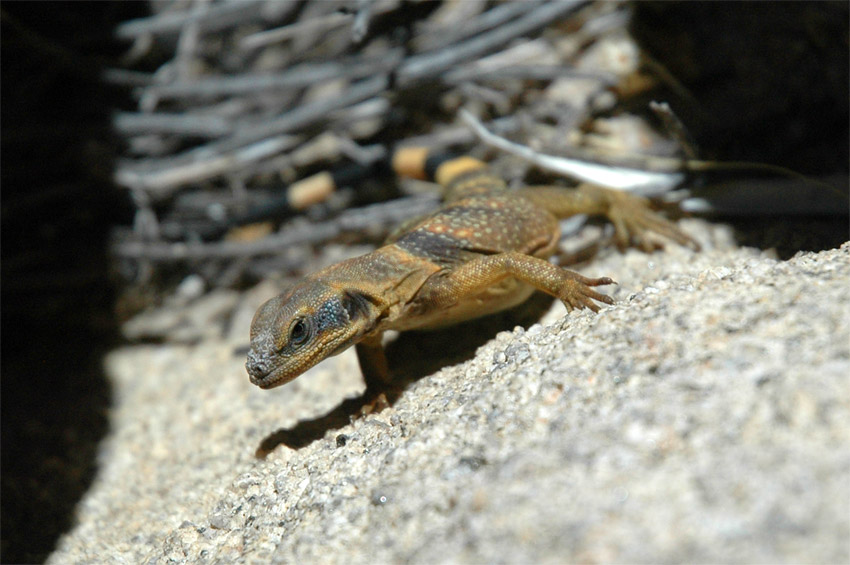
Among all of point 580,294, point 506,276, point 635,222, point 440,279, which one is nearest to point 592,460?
point 580,294

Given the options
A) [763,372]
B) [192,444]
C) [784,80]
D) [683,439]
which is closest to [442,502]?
[683,439]

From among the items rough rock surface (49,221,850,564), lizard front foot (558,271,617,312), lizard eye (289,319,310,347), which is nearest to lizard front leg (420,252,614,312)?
lizard front foot (558,271,617,312)

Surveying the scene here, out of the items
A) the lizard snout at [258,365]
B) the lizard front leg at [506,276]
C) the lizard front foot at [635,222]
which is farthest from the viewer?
the lizard front foot at [635,222]

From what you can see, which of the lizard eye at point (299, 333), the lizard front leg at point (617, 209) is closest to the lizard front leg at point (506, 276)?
the lizard eye at point (299, 333)

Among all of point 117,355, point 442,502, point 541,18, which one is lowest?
point 117,355

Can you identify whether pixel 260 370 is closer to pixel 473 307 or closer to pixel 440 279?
pixel 440 279

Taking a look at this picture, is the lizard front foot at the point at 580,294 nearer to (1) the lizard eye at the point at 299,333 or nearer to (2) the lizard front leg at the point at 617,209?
(2) the lizard front leg at the point at 617,209

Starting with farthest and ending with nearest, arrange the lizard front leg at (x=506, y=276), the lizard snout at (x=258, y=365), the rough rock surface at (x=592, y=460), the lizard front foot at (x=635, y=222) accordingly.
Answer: the lizard front foot at (x=635, y=222) → the lizard front leg at (x=506, y=276) → the lizard snout at (x=258, y=365) → the rough rock surface at (x=592, y=460)

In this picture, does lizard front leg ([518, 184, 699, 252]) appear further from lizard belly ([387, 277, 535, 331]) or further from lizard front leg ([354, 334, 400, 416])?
lizard front leg ([354, 334, 400, 416])

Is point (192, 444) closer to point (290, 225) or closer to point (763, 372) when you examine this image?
point (290, 225)

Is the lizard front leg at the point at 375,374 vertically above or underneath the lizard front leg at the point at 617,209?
underneath
